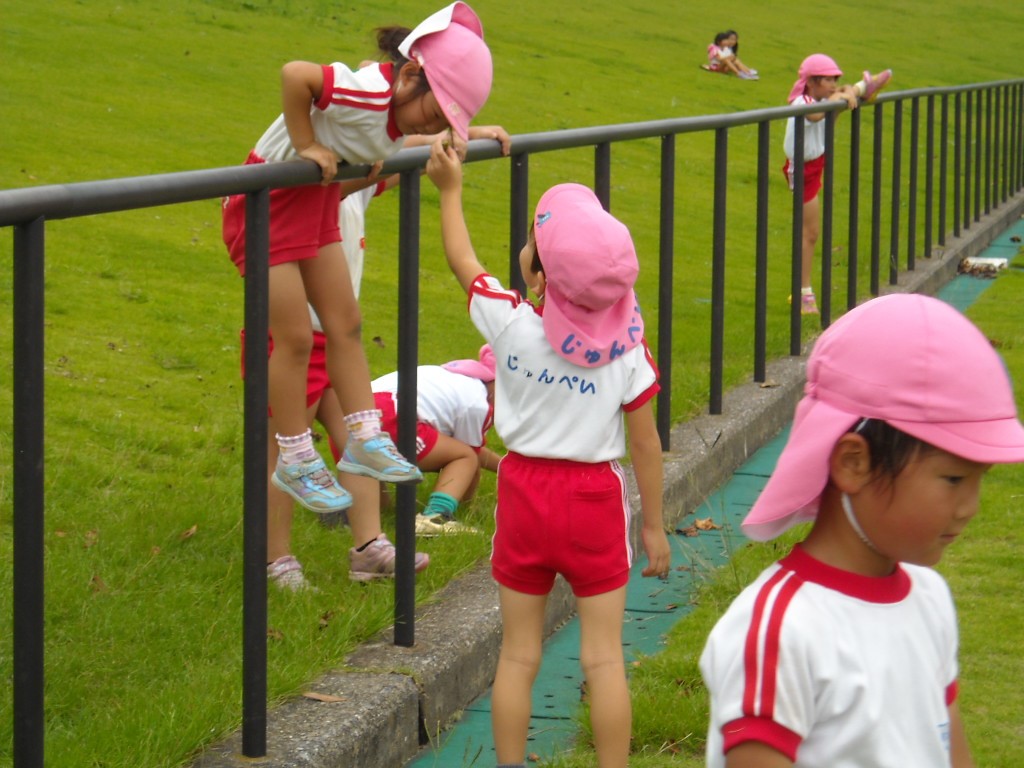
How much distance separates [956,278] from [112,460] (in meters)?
7.86

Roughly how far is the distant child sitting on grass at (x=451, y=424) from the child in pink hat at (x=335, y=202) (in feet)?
3.27

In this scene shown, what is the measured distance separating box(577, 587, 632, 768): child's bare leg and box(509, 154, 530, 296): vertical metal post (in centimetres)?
136

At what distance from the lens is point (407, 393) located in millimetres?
4160

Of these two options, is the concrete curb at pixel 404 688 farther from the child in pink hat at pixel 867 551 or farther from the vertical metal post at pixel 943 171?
the vertical metal post at pixel 943 171

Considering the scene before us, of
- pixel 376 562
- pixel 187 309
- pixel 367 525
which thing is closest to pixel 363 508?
pixel 367 525

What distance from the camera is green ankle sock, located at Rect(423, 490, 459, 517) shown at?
5.30 metres

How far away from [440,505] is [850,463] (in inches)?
133

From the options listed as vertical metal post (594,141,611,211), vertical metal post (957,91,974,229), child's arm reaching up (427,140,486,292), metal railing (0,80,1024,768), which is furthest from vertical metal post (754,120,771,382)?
vertical metal post (957,91,974,229)

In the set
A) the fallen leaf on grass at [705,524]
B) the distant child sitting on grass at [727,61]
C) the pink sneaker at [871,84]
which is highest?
the distant child sitting on grass at [727,61]

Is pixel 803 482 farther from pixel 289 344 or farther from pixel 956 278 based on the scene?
pixel 956 278

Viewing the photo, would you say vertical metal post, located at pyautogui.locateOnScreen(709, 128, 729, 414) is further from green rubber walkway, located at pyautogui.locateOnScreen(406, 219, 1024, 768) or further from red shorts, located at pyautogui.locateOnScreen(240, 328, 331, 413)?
red shorts, located at pyautogui.locateOnScreen(240, 328, 331, 413)

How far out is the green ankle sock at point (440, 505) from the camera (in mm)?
5305

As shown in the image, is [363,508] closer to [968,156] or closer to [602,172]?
[602,172]

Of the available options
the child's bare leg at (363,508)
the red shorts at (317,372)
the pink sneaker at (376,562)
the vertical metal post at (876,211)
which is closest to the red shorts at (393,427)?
the red shorts at (317,372)
